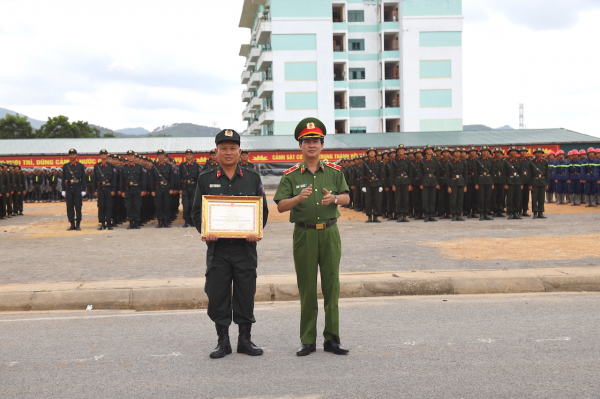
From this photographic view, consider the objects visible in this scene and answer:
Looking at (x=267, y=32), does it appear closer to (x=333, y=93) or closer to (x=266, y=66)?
(x=266, y=66)

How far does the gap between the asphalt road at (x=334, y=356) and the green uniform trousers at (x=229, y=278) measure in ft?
1.38

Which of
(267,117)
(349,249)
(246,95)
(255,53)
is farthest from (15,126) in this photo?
(349,249)

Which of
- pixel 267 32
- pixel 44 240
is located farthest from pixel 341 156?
pixel 44 240

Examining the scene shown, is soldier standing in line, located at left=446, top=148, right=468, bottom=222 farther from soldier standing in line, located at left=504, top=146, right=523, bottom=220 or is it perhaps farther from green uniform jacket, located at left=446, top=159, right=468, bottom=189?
soldier standing in line, located at left=504, top=146, right=523, bottom=220

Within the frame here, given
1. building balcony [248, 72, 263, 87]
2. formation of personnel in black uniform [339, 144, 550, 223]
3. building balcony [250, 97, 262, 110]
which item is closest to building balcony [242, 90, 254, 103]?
building balcony [250, 97, 262, 110]

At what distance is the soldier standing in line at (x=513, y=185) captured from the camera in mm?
18750

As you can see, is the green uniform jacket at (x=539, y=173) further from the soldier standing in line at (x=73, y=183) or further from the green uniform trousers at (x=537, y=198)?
the soldier standing in line at (x=73, y=183)

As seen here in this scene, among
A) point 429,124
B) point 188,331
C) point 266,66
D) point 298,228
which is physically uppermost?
point 266,66

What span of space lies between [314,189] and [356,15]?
63.7 m

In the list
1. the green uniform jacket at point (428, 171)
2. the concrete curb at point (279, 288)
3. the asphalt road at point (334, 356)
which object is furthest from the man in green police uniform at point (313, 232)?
the green uniform jacket at point (428, 171)

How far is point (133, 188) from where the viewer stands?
59.9 feet

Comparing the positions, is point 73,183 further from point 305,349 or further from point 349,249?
point 305,349

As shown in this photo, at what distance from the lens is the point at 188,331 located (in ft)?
20.3

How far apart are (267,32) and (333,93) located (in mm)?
10083
